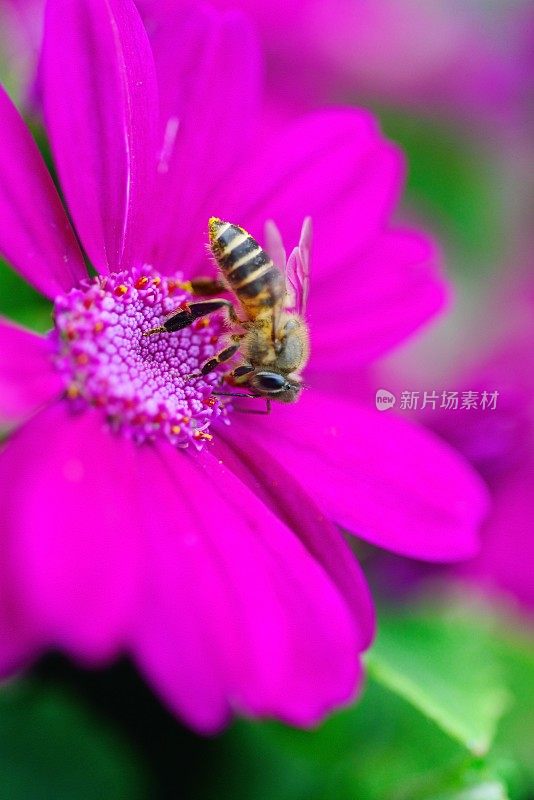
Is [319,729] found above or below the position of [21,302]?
below

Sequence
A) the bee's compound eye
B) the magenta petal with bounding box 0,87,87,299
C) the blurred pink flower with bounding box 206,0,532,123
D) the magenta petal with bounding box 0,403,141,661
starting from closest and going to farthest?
1. the magenta petal with bounding box 0,403,141,661
2. the magenta petal with bounding box 0,87,87,299
3. the bee's compound eye
4. the blurred pink flower with bounding box 206,0,532,123

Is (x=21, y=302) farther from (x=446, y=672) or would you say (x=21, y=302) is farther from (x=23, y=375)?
(x=446, y=672)

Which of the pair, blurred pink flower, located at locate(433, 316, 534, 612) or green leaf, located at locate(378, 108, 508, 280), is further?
green leaf, located at locate(378, 108, 508, 280)

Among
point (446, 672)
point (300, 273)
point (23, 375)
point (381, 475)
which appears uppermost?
point (23, 375)

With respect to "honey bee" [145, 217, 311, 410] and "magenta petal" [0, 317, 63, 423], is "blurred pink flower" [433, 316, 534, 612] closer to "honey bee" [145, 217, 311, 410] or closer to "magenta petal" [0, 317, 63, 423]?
"honey bee" [145, 217, 311, 410]

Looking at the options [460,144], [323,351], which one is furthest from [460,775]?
[460,144]

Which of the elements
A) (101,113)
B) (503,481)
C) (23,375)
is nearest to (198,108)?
(101,113)

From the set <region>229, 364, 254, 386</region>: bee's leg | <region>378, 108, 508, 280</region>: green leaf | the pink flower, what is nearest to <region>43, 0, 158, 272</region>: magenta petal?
the pink flower
